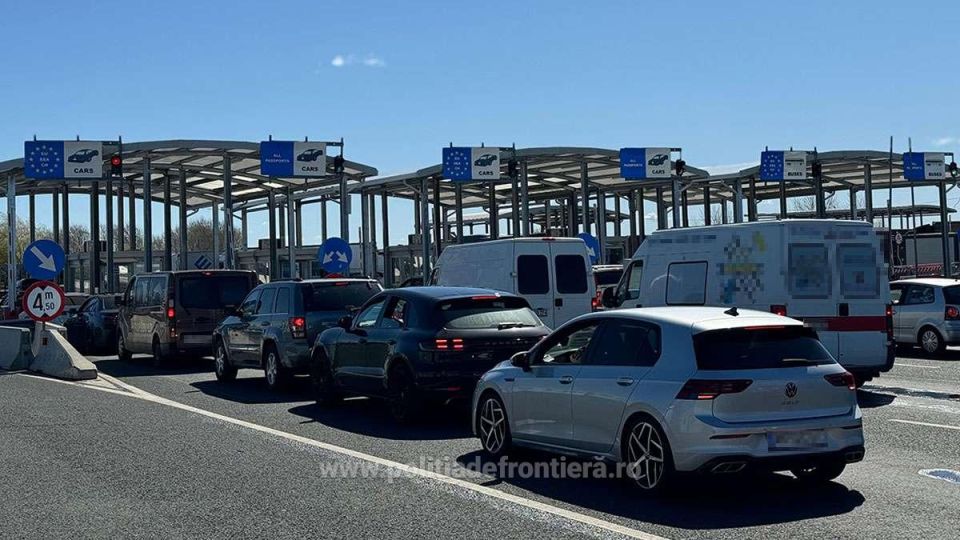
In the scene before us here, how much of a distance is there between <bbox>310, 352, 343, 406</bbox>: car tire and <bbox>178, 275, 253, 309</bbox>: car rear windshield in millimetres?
7099

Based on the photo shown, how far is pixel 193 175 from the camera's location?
4488cm

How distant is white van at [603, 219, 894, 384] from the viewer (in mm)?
15391

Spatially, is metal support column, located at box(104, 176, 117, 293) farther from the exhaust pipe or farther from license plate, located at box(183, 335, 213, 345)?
the exhaust pipe

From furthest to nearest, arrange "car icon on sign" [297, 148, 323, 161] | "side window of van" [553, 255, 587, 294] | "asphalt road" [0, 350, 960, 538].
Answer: "car icon on sign" [297, 148, 323, 161]
"side window of van" [553, 255, 587, 294]
"asphalt road" [0, 350, 960, 538]

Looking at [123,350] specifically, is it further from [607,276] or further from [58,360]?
[607,276]

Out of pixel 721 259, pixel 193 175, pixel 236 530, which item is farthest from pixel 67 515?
pixel 193 175

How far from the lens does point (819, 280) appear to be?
15617 mm

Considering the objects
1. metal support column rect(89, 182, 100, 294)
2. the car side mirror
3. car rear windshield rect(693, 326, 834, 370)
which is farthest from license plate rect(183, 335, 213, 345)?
metal support column rect(89, 182, 100, 294)

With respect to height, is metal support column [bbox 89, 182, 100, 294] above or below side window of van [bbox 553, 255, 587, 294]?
above

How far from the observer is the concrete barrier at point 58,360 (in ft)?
67.4

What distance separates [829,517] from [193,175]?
39700mm

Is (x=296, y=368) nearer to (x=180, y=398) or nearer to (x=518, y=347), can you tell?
(x=180, y=398)

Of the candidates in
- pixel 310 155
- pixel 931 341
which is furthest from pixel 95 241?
pixel 931 341

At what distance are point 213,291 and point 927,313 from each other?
13.7m
